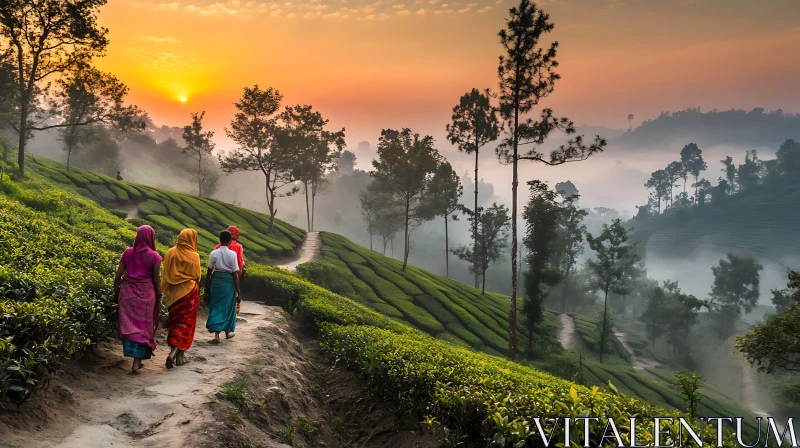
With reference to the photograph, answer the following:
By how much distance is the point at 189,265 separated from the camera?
25.2ft

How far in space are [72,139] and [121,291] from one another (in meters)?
48.3

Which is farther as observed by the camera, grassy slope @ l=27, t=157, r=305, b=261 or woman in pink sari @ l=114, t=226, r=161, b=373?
grassy slope @ l=27, t=157, r=305, b=261

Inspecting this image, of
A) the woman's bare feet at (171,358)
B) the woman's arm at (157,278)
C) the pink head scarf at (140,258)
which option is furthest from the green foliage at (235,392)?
the pink head scarf at (140,258)

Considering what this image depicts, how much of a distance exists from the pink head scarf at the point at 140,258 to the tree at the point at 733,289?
79753 mm

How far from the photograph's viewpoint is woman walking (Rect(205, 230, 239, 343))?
8.95 metres

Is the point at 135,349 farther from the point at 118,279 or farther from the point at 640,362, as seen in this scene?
the point at 640,362

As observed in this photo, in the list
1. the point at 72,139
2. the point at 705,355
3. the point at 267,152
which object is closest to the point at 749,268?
the point at 705,355

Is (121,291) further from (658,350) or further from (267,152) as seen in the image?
(658,350)

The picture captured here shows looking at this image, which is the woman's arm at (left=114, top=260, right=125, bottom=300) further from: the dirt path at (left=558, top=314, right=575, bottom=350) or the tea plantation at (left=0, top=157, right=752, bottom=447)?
the dirt path at (left=558, top=314, right=575, bottom=350)

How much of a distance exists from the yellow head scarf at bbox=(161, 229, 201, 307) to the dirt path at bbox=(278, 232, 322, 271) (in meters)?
23.0

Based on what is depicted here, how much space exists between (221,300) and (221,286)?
0.97 feet

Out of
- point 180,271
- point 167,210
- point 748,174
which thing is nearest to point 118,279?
point 180,271

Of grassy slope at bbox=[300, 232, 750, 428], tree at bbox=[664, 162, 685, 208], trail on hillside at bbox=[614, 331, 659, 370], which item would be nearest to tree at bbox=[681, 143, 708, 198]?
tree at bbox=[664, 162, 685, 208]

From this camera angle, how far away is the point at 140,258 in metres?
6.63
